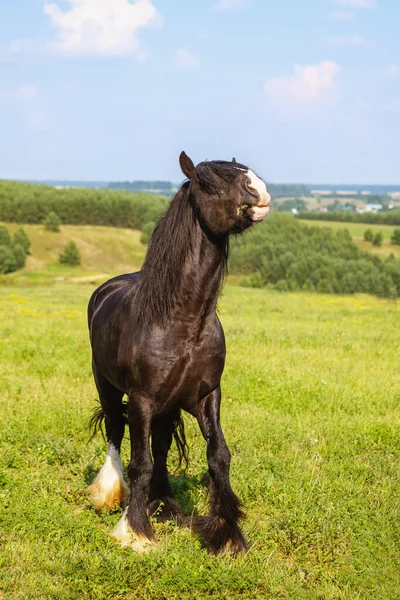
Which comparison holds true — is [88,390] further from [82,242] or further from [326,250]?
[82,242]

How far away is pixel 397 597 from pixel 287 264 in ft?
259

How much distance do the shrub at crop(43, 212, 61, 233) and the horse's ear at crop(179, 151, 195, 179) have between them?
10194cm

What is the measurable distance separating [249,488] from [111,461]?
1.33m

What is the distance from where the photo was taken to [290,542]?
5.60 meters

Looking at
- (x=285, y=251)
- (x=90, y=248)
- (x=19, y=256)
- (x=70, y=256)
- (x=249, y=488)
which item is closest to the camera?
(x=249, y=488)

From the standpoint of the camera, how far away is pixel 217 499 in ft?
18.0

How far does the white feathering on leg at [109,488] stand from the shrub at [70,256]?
295ft

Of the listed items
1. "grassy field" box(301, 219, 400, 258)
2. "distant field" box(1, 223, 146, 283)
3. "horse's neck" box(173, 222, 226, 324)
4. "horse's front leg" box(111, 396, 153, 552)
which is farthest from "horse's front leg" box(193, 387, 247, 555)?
"grassy field" box(301, 219, 400, 258)

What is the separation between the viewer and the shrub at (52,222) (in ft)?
342

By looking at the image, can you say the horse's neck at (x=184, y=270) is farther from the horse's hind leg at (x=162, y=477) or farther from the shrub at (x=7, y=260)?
the shrub at (x=7, y=260)

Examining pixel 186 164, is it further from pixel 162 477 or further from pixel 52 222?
pixel 52 222

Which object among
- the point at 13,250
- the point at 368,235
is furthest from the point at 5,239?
the point at 368,235

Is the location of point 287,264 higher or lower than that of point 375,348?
lower

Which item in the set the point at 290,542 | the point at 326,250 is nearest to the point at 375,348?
the point at 290,542
